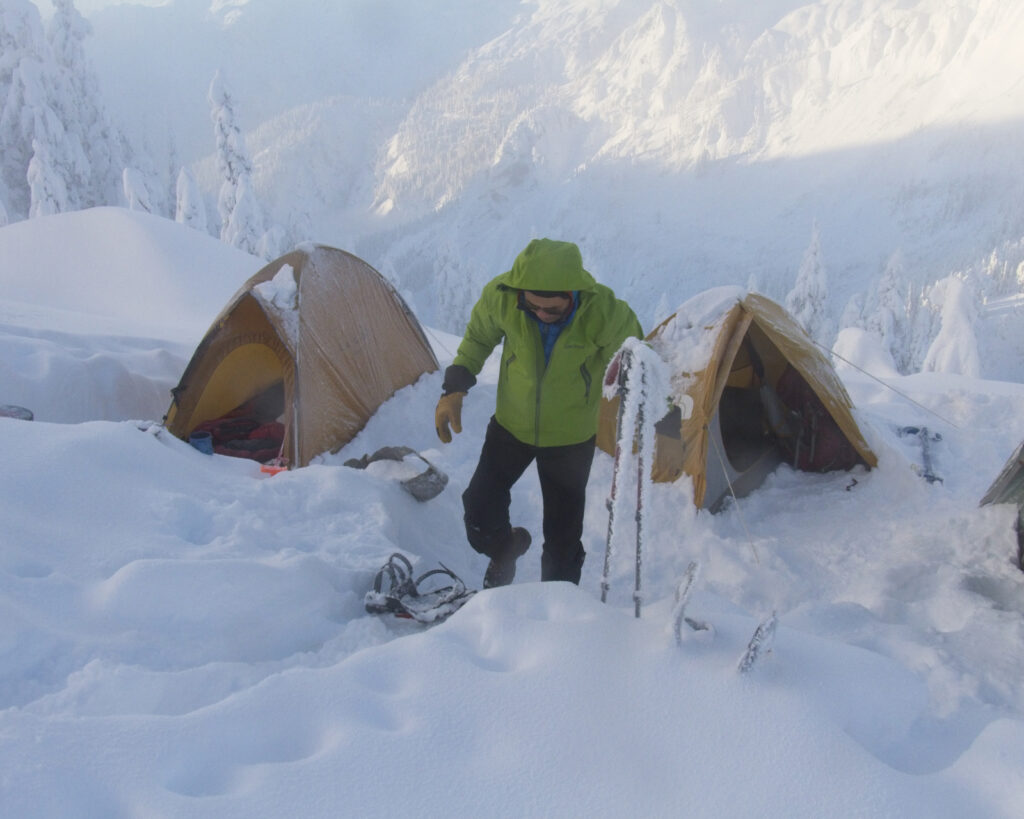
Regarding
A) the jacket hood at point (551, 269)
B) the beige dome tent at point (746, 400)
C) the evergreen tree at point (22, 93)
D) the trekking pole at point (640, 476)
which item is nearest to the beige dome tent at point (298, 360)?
the beige dome tent at point (746, 400)

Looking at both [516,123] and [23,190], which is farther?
[516,123]

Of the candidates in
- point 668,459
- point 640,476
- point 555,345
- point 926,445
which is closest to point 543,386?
point 555,345

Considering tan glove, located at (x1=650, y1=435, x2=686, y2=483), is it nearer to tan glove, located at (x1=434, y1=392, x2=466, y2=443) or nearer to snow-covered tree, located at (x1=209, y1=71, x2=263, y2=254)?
tan glove, located at (x1=434, y1=392, x2=466, y2=443)

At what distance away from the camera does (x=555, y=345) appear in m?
2.80

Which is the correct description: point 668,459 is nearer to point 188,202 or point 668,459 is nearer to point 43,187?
point 188,202

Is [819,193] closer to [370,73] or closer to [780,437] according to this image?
[780,437]

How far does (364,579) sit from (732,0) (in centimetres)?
16191

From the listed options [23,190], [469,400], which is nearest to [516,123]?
[23,190]

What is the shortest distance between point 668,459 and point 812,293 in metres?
29.7

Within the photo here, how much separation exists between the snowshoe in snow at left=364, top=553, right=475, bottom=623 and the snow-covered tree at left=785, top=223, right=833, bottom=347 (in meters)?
31.4

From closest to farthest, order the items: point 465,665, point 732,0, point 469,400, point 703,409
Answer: point 465,665, point 703,409, point 469,400, point 732,0

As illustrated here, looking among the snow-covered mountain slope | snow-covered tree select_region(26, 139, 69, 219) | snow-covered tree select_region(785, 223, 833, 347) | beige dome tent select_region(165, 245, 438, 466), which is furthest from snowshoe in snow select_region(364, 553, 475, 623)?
the snow-covered mountain slope

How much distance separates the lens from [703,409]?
4.57 metres

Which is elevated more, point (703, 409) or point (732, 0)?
point (732, 0)
